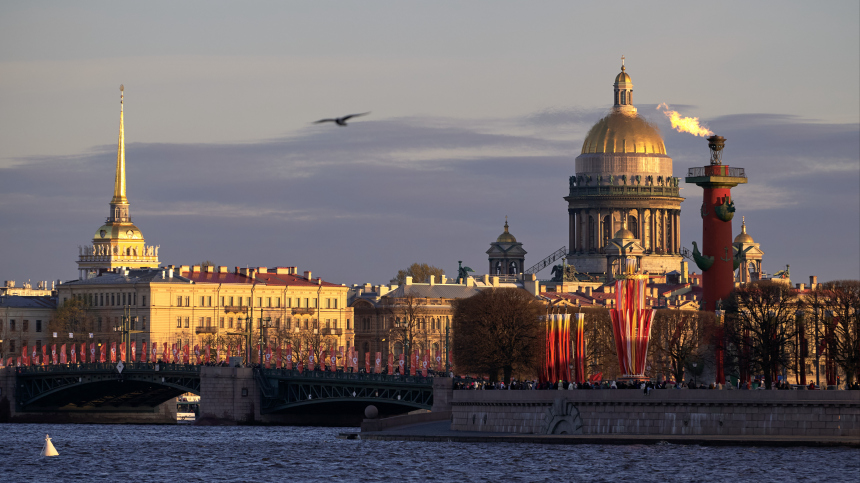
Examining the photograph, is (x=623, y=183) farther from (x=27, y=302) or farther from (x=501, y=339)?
(x=501, y=339)

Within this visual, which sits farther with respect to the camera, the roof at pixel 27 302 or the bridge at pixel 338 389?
the roof at pixel 27 302

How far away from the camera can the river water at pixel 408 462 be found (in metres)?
73.2

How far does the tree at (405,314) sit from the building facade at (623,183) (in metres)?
25.9

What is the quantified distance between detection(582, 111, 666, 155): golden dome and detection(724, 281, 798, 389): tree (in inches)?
3377

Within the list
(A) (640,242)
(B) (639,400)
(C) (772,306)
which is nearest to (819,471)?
(B) (639,400)

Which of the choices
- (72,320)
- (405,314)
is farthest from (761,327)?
(72,320)

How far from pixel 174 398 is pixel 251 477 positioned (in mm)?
51870

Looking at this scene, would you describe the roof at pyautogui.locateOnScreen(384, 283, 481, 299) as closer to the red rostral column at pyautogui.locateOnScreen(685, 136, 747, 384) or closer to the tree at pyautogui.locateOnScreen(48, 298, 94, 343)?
the tree at pyautogui.locateOnScreen(48, 298, 94, 343)

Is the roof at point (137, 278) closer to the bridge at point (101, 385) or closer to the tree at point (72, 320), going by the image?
the tree at point (72, 320)

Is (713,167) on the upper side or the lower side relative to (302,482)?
upper

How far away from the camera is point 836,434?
76.2 metres

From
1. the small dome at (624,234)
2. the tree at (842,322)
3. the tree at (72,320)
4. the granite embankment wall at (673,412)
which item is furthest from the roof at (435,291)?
the granite embankment wall at (673,412)

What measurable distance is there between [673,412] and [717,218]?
90.7ft

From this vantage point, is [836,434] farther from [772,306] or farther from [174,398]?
[174,398]
